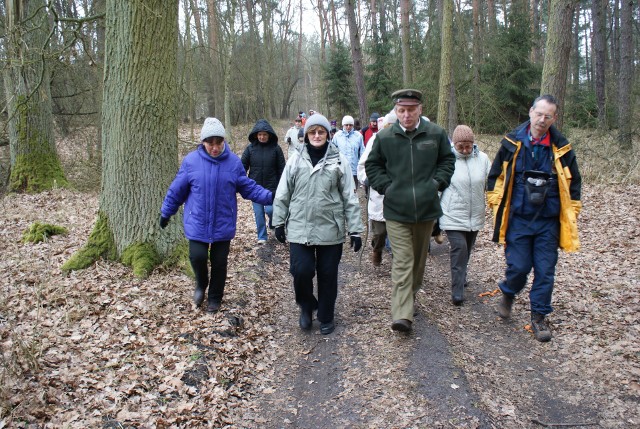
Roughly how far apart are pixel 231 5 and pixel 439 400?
70.9 feet

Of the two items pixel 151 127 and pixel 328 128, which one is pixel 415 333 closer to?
pixel 328 128

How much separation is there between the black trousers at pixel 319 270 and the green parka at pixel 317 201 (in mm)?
142

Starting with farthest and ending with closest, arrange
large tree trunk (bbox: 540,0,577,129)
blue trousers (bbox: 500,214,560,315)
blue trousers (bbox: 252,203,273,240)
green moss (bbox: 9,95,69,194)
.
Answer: green moss (bbox: 9,95,69,194) → large tree trunk (bbox: 540,0,577,129) → blue trousers (bbox: 252,203,273,240) → blue trousers (bbox: 500,214,560,315)

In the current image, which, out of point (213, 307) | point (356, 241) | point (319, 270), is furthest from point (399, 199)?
point (213, 307)

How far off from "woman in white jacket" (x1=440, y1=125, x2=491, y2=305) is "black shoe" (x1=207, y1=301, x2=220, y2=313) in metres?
2.92

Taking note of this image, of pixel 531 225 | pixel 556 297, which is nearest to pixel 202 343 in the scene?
pixel 531 225

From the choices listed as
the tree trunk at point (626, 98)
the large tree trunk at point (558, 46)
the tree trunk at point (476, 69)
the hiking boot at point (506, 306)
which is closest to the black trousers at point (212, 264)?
the hiking boot at point (506, 306)

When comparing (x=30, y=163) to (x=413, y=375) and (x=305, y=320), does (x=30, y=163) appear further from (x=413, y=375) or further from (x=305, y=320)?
(x=413, y=375)

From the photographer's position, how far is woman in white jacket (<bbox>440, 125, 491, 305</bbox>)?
5.82 metres

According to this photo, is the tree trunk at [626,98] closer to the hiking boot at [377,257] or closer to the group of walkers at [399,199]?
the hiking boot at [377,257]

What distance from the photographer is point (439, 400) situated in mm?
3713

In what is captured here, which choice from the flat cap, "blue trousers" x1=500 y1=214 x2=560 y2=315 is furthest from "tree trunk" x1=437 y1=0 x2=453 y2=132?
the flat cap

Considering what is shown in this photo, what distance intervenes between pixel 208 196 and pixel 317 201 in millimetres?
1186

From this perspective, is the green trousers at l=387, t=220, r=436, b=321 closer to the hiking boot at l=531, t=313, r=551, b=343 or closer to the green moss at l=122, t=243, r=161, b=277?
the hiking boot at l=531, t=313, r=551, b=343
